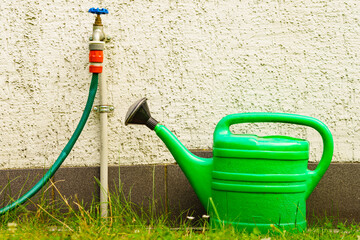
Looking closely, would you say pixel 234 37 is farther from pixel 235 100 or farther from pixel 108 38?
pixel 108 38

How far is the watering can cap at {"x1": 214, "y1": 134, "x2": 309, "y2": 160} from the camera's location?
1.78 meters

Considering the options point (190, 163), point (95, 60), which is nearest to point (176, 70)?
point (95, 60)

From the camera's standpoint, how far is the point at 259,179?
1.77 meters

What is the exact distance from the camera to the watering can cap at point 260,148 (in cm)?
178

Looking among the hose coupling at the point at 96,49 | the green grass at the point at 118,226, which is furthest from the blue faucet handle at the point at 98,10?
the green grass at the point at 118,226

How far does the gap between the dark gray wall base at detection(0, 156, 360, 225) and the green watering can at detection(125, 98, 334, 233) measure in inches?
13.7

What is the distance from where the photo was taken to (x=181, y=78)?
220 centimetres

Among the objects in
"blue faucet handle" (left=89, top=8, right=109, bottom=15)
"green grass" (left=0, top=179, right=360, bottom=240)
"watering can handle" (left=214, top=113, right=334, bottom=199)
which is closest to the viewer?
"green grass" (left=0, top=179, right=360, bottom=240)

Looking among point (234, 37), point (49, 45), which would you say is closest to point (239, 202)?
point (234, 37)

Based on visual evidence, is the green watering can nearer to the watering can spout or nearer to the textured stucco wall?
the watering can spout

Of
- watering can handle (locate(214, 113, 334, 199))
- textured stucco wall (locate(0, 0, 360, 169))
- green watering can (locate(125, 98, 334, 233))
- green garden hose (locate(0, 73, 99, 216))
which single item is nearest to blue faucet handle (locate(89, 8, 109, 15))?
textured stucco wall (locate(0, 0, 360, 169))

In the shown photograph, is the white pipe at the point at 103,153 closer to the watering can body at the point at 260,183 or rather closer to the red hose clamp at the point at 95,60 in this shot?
the red hose clamp at the point at 95,60

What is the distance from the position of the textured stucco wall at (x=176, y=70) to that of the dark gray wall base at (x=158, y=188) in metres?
0.06

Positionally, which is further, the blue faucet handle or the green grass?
the blue faucet handle
